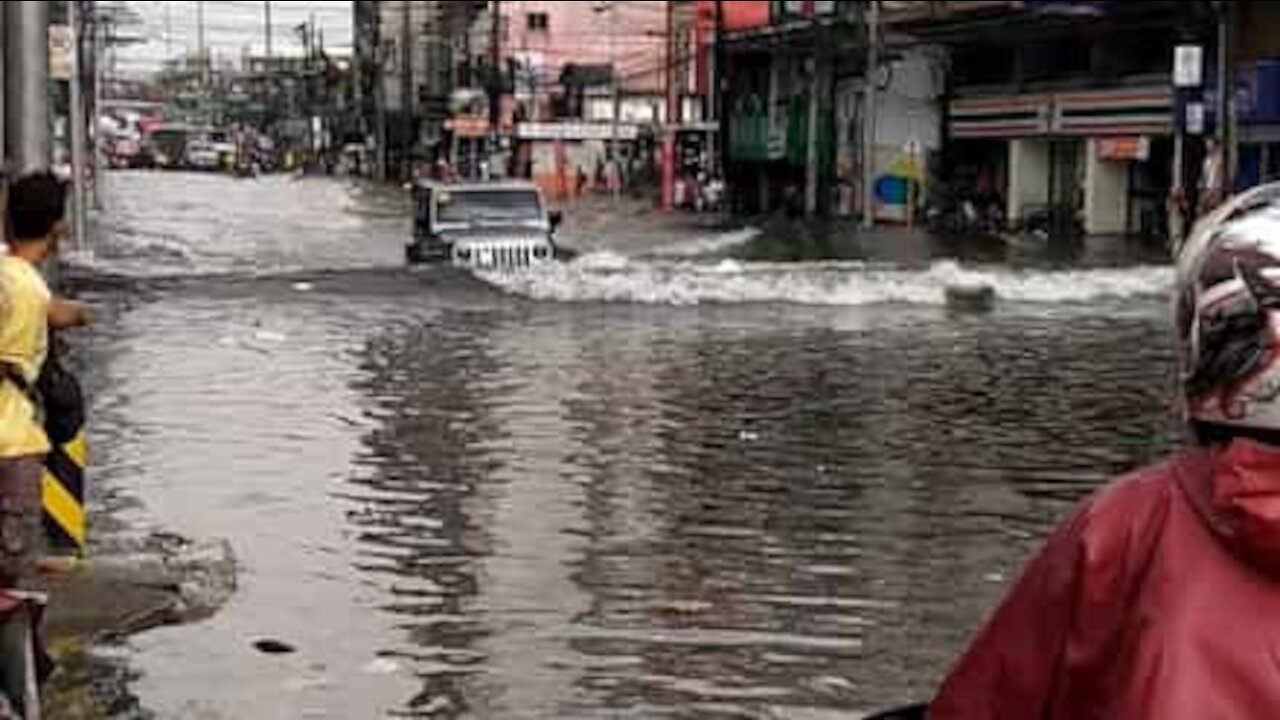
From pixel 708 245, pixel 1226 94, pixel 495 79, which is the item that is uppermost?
pixel 495 79

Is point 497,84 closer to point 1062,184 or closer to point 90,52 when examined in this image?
point 90,52

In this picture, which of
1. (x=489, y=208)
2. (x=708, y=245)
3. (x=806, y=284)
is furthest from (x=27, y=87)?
(x=708, y=245)

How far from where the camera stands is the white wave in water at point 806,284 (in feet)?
92.5

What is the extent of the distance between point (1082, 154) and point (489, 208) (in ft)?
76.8

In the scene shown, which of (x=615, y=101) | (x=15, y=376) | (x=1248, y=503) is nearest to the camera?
(x=1248, y=503)

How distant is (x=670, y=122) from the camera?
8231 cm

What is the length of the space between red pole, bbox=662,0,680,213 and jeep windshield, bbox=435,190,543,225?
40357 mm

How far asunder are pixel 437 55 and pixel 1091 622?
5014 inches

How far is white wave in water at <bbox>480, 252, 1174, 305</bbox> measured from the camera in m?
28.2

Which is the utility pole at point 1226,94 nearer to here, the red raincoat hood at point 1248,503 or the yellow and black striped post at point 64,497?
the yellow and black striped post at point 64,497

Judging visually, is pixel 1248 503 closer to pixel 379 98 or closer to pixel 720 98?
pixel 720 98

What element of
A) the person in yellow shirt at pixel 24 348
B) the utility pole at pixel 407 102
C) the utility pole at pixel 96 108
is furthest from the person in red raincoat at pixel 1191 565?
the utility pole at pixel 407 102

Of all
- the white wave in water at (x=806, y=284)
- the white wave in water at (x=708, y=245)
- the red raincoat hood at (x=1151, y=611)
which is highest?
the red raincoat hood at (x=1151, y=611)

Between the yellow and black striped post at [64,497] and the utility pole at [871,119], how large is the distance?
157 ft
